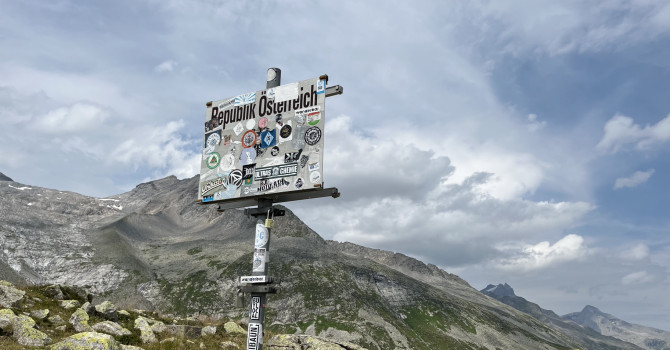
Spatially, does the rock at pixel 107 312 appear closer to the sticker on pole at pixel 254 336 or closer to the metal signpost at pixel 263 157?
the metal signpost at pixel 263 157

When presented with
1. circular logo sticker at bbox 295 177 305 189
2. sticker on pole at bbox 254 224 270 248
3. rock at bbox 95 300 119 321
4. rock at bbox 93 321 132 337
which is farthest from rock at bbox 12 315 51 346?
circular logo sticker at bbox 295 177 305 189

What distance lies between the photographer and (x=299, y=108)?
81.7ft

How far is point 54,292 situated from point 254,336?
53.6 feet

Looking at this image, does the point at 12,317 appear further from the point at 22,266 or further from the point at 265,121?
the point at 22,266

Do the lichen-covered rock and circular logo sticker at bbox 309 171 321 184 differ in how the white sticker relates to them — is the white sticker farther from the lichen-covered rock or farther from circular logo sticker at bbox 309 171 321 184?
the lichen-covered rock

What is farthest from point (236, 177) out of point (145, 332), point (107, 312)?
point (107, 312)

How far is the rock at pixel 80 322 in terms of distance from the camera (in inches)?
913

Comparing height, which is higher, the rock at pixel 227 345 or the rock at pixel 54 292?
the rock at pixel 54 292

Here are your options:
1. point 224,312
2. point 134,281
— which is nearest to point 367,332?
point 224,312

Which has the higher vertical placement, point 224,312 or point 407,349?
point 224,312

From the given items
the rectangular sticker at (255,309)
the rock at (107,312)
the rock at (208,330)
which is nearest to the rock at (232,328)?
the rock at (208,330)

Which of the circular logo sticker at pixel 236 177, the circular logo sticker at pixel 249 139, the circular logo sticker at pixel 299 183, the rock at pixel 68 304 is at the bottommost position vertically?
the rock at pixel 68 304

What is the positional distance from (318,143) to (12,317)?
15364mm

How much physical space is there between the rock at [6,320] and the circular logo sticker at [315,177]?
14.1 m
